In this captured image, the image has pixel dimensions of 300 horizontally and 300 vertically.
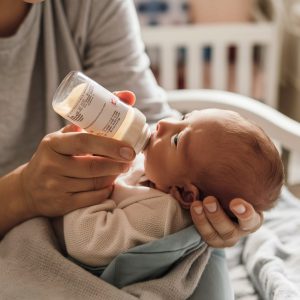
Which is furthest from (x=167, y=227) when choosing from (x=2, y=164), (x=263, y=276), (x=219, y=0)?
(x=219, y=0)

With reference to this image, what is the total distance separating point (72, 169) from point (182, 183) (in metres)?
0.19

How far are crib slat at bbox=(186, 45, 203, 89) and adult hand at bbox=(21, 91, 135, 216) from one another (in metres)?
1.30

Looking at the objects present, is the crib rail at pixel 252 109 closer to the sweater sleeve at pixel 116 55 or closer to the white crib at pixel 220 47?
the sweater sleeve at pixel 116 55

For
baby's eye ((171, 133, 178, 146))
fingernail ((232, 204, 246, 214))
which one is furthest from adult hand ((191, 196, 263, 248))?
baby's eye ((171, 133, 178, 146))

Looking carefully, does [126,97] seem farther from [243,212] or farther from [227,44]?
[227,44]

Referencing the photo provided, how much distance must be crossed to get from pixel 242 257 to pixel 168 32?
3.94 ft

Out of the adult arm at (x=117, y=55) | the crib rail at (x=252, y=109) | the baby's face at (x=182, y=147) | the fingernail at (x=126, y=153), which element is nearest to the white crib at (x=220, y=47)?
the crib rail at (x=252, y=109)

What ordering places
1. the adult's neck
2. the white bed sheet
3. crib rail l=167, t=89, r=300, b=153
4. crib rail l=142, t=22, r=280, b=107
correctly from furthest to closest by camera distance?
crib rail l=142, t=22, r=280, b=107, crib rail l=167, t=89, r=300, b=153, the adult's neck, the white bed sheet

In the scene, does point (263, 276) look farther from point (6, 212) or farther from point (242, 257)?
point (6, 212)

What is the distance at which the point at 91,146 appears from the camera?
2.76 ft

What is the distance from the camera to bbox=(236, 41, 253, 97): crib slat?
2.18 metres

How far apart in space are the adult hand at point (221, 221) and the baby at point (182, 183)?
0.03m

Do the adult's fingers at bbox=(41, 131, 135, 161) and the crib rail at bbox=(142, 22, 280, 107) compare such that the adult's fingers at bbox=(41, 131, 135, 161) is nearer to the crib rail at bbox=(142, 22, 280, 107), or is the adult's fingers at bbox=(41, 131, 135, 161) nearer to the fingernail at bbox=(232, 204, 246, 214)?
the fingernail at bbox=(232, 204, 246, 214)

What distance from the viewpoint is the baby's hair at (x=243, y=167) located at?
85cm
